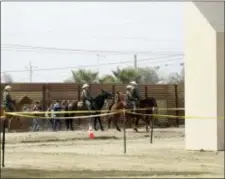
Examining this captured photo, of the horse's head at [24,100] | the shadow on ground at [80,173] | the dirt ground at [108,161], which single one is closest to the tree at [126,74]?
the horse's head at [24,100]

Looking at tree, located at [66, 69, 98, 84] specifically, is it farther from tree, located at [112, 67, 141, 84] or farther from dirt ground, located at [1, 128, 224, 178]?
dirt ground, located at [1, 128, 224, 178]

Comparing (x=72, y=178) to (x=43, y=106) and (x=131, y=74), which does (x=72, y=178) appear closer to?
(x=43, y=106)

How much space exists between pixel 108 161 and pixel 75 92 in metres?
20.5

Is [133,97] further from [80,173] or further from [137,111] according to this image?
[80,173]

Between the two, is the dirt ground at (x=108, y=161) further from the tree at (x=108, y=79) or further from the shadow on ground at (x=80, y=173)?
the tree at (x=108, y=79)

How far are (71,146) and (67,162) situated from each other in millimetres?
5280

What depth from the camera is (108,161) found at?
14781 millimetres

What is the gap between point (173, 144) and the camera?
2022cm

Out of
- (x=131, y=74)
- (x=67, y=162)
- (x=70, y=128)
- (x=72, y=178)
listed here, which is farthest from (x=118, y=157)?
(x=131, y=74)

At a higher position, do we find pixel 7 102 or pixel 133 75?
pixel 133 75

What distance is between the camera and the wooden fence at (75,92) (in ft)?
112

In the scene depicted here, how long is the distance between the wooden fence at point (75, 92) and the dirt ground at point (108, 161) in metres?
13.3

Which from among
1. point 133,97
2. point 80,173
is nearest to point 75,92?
point 133,97

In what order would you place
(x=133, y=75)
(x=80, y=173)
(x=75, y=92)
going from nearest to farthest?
1. (x=80, y=173)
2. (x=75, y=92)
3. (x=133, y=75)
